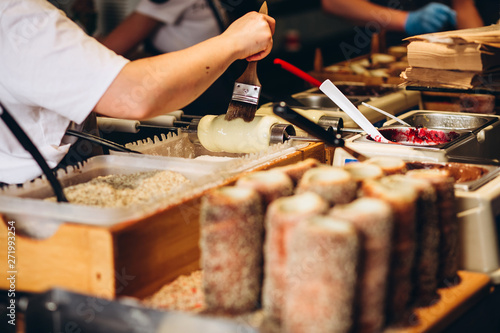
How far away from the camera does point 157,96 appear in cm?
159

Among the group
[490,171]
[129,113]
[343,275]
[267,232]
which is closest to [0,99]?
[129,113]

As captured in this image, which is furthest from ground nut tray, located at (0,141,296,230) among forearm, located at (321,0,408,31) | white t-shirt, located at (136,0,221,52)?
forearm, located at (321,0,408,31)

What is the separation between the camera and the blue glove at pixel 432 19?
3.60 meters

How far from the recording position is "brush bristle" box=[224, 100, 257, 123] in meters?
1.95

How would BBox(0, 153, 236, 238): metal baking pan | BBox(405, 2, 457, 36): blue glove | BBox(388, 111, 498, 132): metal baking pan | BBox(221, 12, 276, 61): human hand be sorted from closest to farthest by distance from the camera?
BBox(0, 153, 236, 238): metal baking pan
BBox(221, 12, 276, 61): human hand
BBox(388, 111, 498, 132): metal baking pan
BBox(405, 2, 457, 36): blue glove

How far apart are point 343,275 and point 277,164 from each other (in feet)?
2.60

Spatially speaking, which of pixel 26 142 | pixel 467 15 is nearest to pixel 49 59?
pixel 26 142

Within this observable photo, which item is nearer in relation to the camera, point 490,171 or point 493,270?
point 493,270

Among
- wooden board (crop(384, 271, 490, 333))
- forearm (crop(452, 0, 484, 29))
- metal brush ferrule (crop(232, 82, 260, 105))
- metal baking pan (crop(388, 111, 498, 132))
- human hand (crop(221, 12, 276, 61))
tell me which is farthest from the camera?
forearm (crop(452, 0, 484, 29))

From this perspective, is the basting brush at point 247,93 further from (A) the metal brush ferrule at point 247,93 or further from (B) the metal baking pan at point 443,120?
(B) the metal baking pan at point 443,120

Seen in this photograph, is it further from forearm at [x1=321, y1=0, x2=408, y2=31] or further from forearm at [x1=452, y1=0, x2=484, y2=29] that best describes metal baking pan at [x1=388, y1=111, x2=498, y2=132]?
forearm at [x1=452, y1=0, x2=484, y2=29]

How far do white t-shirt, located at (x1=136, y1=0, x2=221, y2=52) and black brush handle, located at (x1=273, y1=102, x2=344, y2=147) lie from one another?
6.62ft

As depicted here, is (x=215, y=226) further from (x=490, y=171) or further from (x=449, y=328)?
(x=490, y=171)

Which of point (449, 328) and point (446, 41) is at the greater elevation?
point (446, 41)
